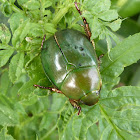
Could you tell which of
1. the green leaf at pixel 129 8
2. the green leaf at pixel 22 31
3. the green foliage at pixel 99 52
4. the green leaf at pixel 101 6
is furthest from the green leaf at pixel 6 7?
the green leaf at pixel 129 8

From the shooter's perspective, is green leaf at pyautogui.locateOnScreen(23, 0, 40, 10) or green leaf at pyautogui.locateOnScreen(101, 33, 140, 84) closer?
green leaf at pyautogui.locateOnScreen(23, 0, 40, 10)

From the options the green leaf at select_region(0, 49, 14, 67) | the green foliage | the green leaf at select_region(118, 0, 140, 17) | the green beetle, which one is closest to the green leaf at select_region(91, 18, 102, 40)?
the green foliage

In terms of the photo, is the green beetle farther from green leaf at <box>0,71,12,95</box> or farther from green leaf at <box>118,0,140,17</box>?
green leaf at <box>118,0,140,17</box>

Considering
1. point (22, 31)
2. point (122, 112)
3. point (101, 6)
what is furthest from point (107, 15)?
point (122, 112)

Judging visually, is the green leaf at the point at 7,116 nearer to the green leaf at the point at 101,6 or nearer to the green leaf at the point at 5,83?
the green leaf at the point at 5,83

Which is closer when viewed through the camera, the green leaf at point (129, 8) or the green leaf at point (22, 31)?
the green leaf at point (22, 31)

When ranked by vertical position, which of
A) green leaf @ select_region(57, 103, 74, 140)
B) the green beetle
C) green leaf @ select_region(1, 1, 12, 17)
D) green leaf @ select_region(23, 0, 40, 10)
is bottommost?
green leaf @ select_region(57, 103, 74, 140)

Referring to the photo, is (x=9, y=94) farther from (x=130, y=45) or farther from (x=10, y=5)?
(x=130, y=45)
